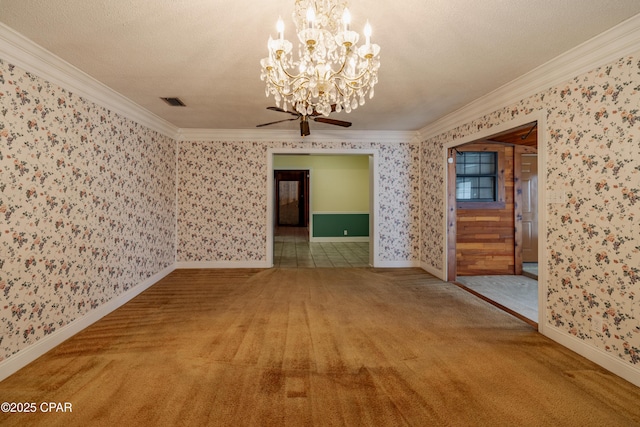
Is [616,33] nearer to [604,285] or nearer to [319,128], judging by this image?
[604,285]

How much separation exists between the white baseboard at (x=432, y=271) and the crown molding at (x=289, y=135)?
7.19 ft

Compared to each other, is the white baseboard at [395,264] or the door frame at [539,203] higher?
the door frame at [539,203]

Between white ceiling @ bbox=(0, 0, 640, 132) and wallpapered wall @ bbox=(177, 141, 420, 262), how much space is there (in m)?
2.04

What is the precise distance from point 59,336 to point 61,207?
110 cm

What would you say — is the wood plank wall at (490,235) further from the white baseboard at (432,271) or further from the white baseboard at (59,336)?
the white baseboard at (59,336)

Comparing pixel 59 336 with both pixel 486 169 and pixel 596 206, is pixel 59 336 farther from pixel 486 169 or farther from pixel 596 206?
pixel 486 169

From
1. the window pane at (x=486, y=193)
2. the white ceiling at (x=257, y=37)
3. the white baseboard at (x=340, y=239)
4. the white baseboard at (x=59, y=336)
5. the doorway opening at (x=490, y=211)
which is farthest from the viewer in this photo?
the white baseboard at (x=340, y=239)

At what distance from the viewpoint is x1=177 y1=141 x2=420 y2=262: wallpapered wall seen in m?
5.54

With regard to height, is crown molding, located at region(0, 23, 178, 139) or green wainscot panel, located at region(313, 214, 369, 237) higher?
crown molding, located at region(0, 23, 178, 139)

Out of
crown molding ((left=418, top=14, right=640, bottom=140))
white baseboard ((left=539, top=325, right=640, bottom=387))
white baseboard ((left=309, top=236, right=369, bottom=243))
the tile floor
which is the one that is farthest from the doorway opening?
white baseboard ((left=309, top=236, right=369, bottom=243))

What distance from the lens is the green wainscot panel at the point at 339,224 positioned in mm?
9094

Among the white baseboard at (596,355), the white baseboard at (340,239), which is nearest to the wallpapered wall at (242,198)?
the white baseboard at (596,355)

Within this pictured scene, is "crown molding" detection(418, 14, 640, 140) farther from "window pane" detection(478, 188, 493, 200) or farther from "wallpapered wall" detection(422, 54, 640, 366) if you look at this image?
"window pane" detection(478, 188, 493, 200)

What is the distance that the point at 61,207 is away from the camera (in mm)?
2793
